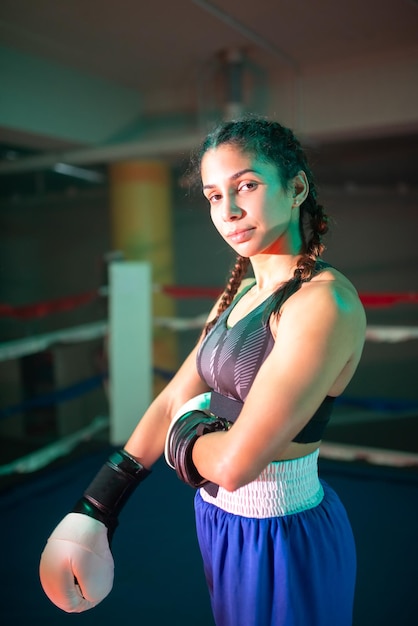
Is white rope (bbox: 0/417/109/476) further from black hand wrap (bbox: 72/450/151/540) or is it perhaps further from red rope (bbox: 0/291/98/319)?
black hand wrap (bbox: 72/450/151/540)

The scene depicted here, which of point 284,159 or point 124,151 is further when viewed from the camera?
point 124,151

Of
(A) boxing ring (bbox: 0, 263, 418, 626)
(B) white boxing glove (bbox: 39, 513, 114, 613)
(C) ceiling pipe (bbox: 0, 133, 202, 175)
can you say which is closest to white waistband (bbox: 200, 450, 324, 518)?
(B) white boxing glove (bbox: 39, 513, 114, 613)

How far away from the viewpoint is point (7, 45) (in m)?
2.71

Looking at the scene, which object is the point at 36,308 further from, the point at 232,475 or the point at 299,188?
the point at 232,475

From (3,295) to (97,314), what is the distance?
0.95 metres

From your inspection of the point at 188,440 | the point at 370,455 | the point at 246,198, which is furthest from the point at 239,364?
the point at 370,455

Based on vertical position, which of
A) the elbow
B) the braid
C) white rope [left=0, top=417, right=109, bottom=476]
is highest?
the braid

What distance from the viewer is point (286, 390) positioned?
2.24 ft

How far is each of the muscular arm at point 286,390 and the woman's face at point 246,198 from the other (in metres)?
0.14

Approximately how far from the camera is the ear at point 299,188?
2.82 ft

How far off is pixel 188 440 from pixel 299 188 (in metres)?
0.44

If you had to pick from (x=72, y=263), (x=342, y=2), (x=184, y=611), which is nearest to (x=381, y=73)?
(x=342, y=2)

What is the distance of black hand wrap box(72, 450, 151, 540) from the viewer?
91 centimetres

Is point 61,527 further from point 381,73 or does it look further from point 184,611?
point 381,73
